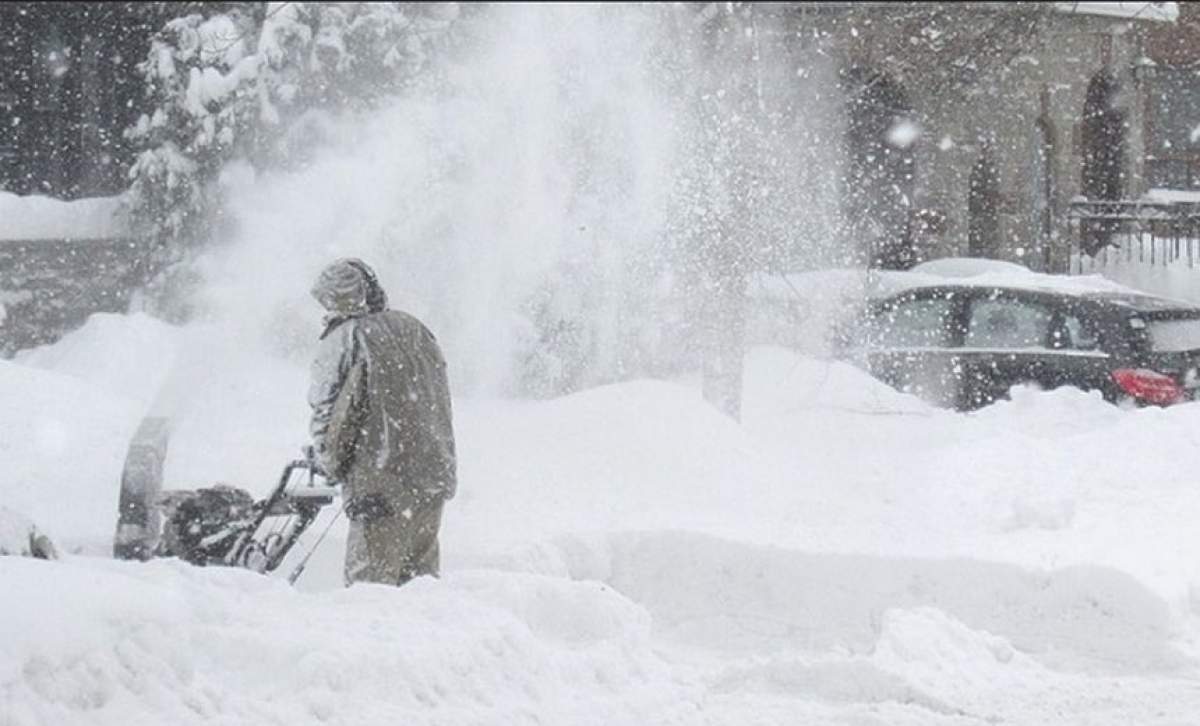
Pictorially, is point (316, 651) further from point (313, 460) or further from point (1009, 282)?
point (1009, 282)

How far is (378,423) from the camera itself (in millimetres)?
6668

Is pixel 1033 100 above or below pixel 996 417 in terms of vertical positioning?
above

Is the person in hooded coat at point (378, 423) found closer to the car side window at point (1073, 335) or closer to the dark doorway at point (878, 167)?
the car side window at point (1073, 335)

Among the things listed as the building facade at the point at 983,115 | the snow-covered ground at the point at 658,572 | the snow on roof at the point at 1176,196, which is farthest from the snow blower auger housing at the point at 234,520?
the snow on roof at the point at 1176,196

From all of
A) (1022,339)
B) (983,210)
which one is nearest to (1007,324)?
(1022,339)

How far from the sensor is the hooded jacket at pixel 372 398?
6.67 meters

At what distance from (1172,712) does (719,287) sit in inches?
226

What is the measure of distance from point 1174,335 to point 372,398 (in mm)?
5540

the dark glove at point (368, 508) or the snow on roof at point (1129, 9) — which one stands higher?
the snow on roof at point (1129, 9)

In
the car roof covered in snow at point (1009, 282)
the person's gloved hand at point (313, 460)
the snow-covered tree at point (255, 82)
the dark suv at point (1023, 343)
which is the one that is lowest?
the person's gloved hand at point (313, 460)

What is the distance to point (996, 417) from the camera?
10938 millimetres

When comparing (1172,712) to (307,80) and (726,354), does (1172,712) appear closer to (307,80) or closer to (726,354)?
(726,354)

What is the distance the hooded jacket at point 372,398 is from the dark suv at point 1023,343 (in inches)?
203

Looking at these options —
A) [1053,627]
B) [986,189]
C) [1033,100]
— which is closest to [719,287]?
[986,189]
